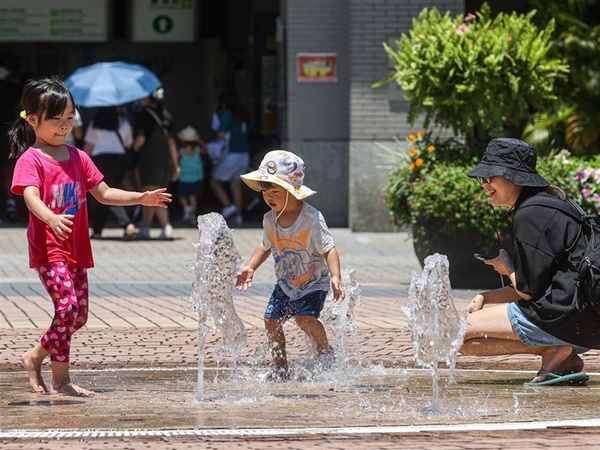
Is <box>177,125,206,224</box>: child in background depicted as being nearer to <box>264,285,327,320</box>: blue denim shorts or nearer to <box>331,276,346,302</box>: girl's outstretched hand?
<box>264,285,327,320</box>: blue denim shorts

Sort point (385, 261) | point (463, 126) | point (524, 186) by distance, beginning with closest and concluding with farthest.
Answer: point (524, 186), point (463, 126), point (385, 261)

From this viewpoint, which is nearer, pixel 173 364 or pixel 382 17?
pixel 173 364

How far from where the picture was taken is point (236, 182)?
18.8 metres

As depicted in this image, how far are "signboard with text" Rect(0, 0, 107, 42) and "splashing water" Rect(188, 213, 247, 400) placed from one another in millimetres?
13884

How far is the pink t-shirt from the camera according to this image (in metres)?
6.75

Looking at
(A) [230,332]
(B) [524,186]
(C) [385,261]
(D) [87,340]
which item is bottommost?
(C) [385,261]

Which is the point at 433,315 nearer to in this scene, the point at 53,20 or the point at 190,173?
the point at 190,173

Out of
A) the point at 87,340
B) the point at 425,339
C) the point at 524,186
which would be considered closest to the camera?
the point at 425,339

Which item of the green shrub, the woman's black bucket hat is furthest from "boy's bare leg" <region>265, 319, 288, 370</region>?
the green shrub

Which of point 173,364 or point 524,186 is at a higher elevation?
point 524,186

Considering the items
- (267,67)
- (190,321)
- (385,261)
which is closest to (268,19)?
(267,67)

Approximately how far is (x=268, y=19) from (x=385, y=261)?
669 centimetres

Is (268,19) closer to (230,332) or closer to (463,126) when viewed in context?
(463,126)

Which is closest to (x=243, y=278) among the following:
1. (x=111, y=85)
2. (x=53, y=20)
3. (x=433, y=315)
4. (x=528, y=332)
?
(x=433, y=315)
